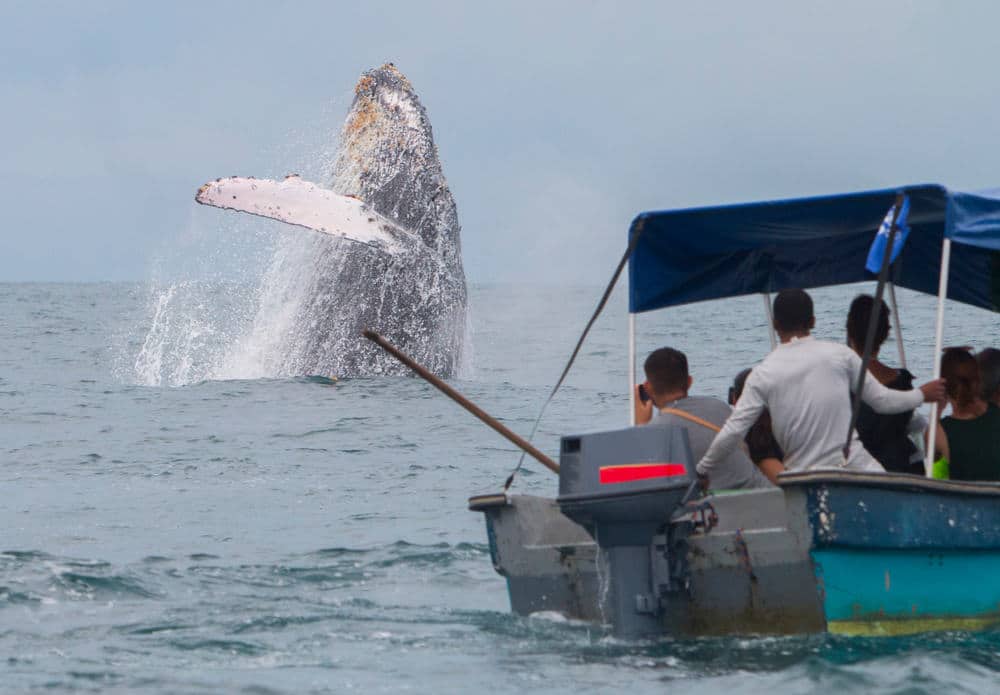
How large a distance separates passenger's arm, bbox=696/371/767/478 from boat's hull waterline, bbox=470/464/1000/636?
0.77 ft

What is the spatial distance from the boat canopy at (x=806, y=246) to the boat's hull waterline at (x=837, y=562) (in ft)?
4.04

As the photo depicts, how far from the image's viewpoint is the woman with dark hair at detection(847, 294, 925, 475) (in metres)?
7.08

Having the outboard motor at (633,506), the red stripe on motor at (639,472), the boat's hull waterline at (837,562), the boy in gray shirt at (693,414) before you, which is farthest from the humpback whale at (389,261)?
the red stripe on motor at (639,472)

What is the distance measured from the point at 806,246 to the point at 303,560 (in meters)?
3.49

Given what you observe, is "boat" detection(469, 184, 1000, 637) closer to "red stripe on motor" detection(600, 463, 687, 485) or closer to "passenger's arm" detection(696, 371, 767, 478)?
"red stripe on motor" detection(600, 463, 687, 485)

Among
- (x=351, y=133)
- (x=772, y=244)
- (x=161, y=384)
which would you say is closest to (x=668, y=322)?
(x=161, y=384)

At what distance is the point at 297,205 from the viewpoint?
40.1 feet

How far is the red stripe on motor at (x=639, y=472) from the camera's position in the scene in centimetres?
609

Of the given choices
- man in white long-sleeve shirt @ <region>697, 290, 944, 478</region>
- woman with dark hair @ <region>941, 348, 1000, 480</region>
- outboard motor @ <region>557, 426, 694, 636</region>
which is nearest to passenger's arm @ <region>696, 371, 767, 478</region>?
man in white long-sleeve shirt @ <region>697, 290, 944, 478</region>

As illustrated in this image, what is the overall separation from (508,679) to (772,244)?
3279 millimetres

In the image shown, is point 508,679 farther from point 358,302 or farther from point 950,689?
point 358,302

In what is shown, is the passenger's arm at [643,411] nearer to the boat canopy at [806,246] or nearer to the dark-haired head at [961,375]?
the boat canopy at [806,246]

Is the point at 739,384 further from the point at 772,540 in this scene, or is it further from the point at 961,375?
the point at 772,540

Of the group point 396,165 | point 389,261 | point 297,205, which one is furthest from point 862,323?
point 396,165
